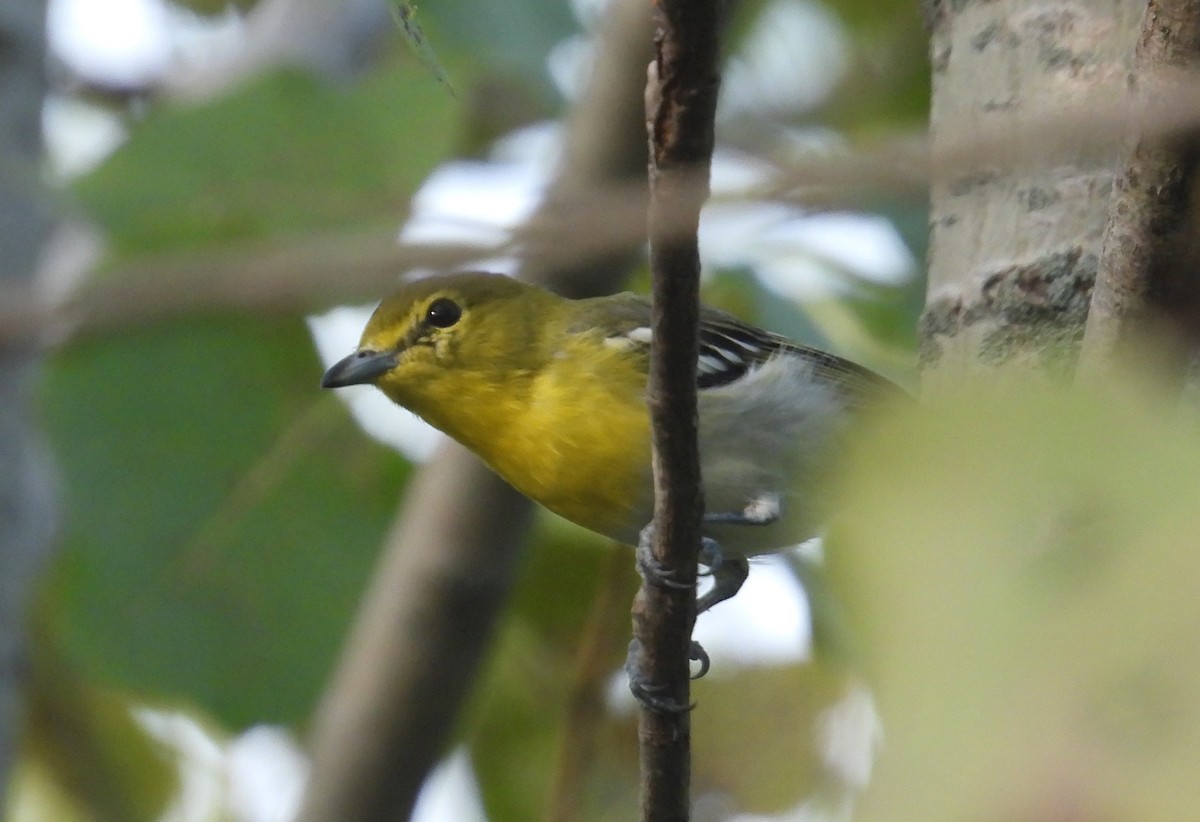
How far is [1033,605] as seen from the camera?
30.1 inches

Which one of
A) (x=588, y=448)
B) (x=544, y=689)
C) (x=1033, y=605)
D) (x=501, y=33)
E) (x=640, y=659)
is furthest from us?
(x=544, y=689)

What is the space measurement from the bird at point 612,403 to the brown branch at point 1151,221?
47.1 inches

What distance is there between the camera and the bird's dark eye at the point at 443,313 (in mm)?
3758

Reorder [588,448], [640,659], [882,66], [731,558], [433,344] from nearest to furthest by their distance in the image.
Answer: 1. [640,659]
2. [588,448]
3. [731,558]
4. [433,344]
5. [882,66]

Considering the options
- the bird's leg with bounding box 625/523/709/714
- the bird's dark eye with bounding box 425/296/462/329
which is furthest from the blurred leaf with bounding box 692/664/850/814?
the bird's leg with bounding box 625/523/709/714

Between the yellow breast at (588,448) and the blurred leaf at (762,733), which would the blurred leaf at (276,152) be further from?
the blurred leaf at (762,733)

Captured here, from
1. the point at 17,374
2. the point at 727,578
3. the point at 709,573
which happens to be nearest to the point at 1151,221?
the point at 709,573

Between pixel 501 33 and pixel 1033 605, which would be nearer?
pixel 1033 605

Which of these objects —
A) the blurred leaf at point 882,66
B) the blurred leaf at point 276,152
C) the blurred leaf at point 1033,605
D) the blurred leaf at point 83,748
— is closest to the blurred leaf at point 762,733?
the blurred leaf at point 276,152

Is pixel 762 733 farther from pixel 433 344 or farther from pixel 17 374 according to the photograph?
pixel 17 374

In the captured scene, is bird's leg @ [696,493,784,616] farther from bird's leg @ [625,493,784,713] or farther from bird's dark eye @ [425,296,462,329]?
bird's dark eye @ [425,296,462,329]

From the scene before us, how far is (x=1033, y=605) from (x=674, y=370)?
1.00m

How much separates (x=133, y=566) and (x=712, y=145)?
2964 mm

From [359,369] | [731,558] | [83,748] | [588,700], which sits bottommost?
[588,700]
